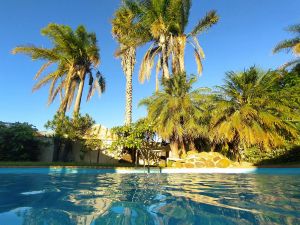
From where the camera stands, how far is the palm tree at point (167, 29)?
2020 centimetres

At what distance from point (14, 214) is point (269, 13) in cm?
1946

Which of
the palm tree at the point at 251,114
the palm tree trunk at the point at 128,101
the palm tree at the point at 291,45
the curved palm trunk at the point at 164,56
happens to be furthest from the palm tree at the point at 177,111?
the palm tree at the point at 291,45

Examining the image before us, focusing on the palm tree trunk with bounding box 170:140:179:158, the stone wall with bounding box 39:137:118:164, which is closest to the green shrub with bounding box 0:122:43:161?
the stone wall with bounding box 39:137:118:164

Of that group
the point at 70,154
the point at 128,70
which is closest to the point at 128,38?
the point at 128,70

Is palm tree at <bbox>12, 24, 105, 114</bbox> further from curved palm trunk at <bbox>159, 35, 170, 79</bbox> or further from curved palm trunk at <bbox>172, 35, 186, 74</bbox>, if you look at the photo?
curved palm trunk at <bbox>172, 35, 186, 74</bbox>

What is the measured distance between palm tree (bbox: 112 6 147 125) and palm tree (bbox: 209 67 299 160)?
7044mm

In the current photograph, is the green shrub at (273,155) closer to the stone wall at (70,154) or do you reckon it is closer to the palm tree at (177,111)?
the palm tree at (177,111)

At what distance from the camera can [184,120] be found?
1642 centimetres

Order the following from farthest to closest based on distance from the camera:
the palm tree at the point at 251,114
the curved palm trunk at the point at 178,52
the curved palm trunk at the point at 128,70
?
1. the curved palm trunk at the point at 178,52
2. the curved palm trunk at the point at 128,70
3. the palm tree at the point at 251,114

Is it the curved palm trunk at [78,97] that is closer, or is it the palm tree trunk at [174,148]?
the palm tree trunk at [174,148]

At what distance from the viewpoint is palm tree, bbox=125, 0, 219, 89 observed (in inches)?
795

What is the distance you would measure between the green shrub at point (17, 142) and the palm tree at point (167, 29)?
876 centimetres

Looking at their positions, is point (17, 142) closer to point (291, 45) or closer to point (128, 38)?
point (128, 38)

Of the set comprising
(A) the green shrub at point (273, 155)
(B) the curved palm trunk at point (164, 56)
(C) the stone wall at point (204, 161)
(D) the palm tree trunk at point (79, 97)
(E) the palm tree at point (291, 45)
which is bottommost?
(C) the stone wall at point (204, 161)
